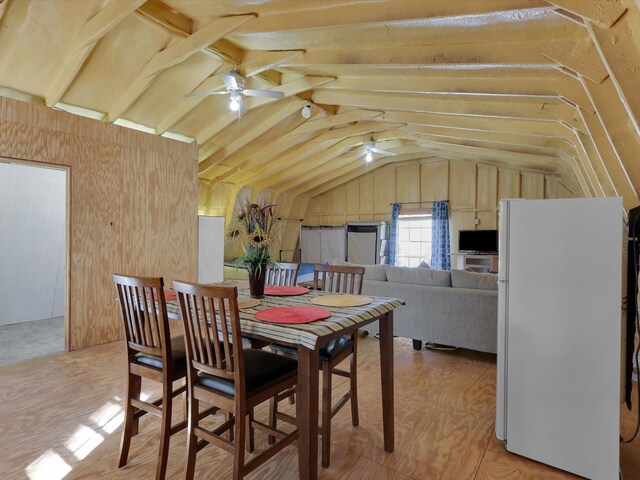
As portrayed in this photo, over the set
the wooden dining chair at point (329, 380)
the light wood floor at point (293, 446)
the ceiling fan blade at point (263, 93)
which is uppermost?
the ceiling fan blade at point (263, 93)

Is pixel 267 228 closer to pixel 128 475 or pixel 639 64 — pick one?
pixel 128 475

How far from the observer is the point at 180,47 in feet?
11.0

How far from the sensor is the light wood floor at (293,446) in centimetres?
188

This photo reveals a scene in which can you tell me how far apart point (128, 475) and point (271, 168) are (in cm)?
647

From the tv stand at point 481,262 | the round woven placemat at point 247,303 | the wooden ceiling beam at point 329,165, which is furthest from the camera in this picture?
the wooden ceiling beam at point 329,165

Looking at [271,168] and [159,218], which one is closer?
[159,218]

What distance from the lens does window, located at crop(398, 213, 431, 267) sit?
360 inches

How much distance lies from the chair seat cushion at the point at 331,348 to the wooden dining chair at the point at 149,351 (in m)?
0.61

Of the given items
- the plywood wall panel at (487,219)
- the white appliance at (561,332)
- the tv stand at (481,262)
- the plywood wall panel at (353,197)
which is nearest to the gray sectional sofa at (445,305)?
the white appliance at (561,332)

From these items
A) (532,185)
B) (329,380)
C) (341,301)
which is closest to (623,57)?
(341,301)

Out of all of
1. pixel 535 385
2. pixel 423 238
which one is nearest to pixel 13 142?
pixel 535 385

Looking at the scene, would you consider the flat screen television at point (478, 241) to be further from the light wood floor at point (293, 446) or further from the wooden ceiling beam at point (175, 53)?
the wooden ceiling beam at point (175, 53)

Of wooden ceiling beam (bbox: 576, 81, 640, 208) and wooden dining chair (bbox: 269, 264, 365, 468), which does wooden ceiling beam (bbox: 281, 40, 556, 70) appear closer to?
wooden ceiling beam (bbox: 576, 81, 640, 208)

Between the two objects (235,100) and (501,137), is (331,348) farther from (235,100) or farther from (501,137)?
(501,137)
